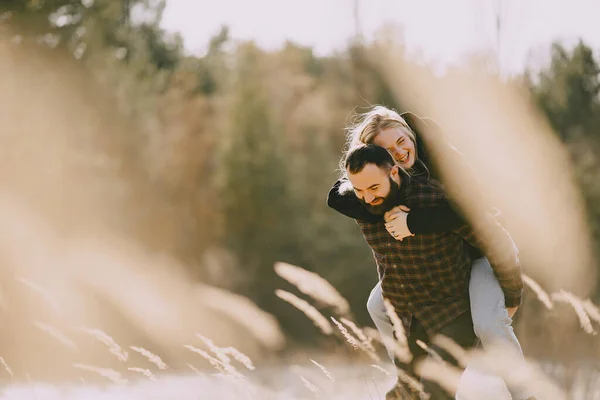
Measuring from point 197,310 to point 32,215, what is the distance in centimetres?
466

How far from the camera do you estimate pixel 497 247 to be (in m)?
3.09

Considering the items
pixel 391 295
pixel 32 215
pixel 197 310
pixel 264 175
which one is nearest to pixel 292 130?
pixel 264 175

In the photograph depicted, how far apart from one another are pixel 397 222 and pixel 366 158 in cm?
28

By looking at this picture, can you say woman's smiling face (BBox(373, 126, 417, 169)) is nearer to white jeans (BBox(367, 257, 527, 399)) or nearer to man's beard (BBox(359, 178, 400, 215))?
man's beard (BBox(359, 178, 400, 215))

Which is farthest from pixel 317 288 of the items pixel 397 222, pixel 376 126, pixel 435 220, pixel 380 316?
pixel 376 126

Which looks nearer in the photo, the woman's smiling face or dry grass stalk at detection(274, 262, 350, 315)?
dry grass stalk at detection(274, 262, 350, 315)

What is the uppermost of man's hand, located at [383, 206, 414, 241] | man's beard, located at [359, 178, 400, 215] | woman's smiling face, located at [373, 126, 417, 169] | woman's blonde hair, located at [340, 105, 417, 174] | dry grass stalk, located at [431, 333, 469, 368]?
woman's blonde hair, located at [340, 105, 417, 174]

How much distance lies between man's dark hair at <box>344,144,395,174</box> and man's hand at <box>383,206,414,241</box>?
189mm

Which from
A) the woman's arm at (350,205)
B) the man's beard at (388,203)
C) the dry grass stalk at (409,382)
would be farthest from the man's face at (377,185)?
the dry grass stalk at (409,382)

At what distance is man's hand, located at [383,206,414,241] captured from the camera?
3074mm

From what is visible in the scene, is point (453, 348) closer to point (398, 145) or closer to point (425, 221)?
point (425, 221)

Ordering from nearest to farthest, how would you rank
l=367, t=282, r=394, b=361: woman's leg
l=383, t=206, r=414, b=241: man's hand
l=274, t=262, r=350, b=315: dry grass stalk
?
→ l=274, t=262, r=350, b=315: dry grass stalk < l=383, t=206, r=414, b=241: man's hand < l=367, t=282, r=394, b=361: woman's leg

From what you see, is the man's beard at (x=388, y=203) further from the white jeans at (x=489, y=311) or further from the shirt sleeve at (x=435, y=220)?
the white jeans at (x=489, y=311)

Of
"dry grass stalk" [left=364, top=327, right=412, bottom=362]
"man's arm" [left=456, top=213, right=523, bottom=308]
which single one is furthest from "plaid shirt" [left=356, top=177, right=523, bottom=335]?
"dry grass stalk" [left=364, top=327, right=412, bottom=362]
